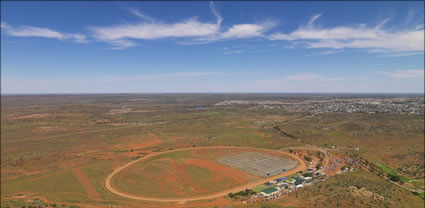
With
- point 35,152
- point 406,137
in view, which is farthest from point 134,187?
point 406,137

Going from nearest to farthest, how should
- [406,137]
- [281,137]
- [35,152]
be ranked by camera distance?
1. [35,152]
2. [406,137]
3. [281,137]

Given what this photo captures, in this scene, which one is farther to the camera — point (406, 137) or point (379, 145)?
point (406, 137)

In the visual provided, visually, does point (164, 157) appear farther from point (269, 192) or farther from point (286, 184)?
point (286, 184)

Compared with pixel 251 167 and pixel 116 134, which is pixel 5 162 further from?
pixel 251 167

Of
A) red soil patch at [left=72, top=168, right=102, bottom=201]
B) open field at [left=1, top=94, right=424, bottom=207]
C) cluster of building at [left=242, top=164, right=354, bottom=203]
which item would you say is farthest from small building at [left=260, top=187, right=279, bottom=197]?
red soil patch at [left=72, top=168, right=102, bottom=201]

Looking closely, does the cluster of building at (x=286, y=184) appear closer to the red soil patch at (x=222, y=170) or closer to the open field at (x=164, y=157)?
the open field at (x=164, y=157)

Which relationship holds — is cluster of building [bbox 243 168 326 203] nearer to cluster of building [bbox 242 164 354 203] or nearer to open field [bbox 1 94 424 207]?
cluster of building [bbox 242 164 354 203]
